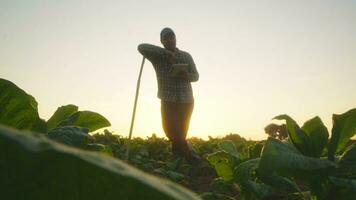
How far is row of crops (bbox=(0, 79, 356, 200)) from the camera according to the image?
0.25 m

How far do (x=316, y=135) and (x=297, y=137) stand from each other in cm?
12

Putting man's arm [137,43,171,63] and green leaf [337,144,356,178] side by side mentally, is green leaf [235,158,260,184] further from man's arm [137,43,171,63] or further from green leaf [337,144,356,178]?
man's arm [137,43,171,63]

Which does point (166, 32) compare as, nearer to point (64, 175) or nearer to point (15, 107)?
point (15, 107)

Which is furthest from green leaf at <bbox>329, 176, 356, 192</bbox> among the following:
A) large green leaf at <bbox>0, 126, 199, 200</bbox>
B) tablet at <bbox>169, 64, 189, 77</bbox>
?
tablet at <bbox>169, 64, 189, 77</bbox>

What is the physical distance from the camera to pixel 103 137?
28.5 feet

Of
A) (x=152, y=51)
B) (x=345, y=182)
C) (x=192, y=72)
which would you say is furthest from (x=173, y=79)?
(x=345, y=182)

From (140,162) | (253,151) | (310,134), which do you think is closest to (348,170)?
(310,134)

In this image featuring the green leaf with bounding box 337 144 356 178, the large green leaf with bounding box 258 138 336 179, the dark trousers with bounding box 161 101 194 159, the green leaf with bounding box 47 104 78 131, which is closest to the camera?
the green leaf with bounding box 47 104 78 131

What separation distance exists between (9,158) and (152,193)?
9 cm

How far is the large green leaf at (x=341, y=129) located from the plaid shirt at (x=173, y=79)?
3551 millimetres

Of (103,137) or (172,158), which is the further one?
(103,137)

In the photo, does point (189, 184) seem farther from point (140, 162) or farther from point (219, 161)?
point (219, 161)

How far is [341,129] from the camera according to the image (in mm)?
2736

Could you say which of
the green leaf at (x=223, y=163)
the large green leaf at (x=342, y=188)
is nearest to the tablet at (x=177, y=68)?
the green leaf at (x=223, y=163)
